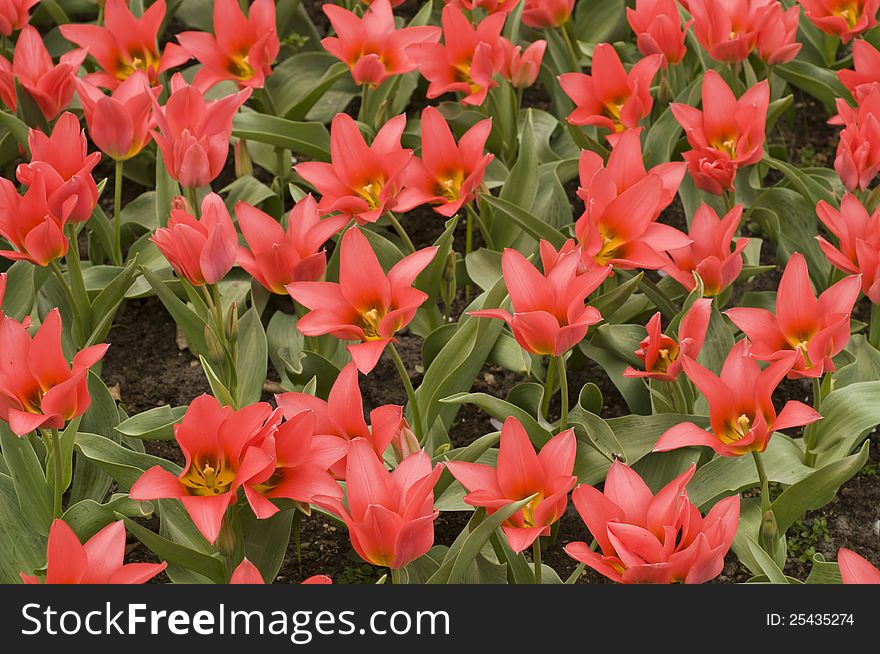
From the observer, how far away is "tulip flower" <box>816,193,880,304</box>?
198 cm

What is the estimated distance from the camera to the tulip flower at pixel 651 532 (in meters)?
1.47

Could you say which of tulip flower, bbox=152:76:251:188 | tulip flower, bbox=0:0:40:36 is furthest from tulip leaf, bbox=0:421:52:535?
tulip flower, bbox=0:0:40:36

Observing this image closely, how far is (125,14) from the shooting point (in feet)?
8.56

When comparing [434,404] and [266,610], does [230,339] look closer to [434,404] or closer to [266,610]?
[434,404]

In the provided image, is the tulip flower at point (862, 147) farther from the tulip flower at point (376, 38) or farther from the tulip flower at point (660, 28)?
the tulip flower at point (376, 38)

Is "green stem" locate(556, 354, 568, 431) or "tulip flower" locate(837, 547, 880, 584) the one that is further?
"green stem" locate(556, 354, 568, 431)

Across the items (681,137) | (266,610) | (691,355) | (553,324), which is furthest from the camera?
(681,137)

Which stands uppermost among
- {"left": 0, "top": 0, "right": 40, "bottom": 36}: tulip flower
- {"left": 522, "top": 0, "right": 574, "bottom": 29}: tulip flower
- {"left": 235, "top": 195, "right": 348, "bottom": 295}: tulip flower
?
{"left": 0, "top": 0, "right": 40, "bottom": 36}: tulip flower

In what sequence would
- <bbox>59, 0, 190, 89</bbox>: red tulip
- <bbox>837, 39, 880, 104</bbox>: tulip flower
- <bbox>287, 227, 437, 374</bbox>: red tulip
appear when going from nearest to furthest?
<bbox>287, 227, 437, 374</bbox>: red tulip, <bbox>837, 39, 880, 104</bbox>: tulip flower, <bbox>59, 0, 190, 89</bbox>: red tulip

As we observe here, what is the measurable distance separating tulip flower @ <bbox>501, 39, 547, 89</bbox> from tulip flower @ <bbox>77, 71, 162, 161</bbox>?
732 millimetres

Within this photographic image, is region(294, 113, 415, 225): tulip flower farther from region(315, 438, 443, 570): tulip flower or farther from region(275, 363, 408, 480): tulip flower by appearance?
region(315, 438, 443, 570): tulip flower

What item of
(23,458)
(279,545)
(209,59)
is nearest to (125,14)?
(209,59)

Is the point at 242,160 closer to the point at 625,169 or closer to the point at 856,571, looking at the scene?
the point at 625,169

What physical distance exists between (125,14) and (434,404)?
1209 millimetres
